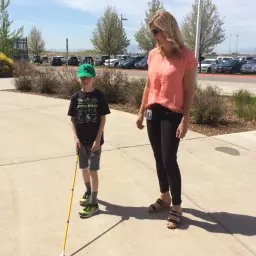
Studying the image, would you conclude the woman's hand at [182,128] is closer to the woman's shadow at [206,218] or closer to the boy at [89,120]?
the boy at [89,120]

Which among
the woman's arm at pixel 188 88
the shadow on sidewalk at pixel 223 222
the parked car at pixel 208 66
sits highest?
the parked car at pixel 208 66

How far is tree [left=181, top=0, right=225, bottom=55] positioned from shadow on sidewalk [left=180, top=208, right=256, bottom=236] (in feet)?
115

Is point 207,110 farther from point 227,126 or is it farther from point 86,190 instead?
point 86,190

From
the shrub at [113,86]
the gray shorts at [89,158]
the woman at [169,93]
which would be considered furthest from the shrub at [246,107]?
the gray shorts at [89,158]

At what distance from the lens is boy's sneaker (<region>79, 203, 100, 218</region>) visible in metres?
3.32

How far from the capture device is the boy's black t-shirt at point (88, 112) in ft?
10.6

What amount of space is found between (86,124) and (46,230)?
40.5 inches

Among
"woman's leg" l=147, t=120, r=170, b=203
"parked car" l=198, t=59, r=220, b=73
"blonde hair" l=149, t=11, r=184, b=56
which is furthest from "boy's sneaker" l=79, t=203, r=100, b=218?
"parked car" l=198, t=59, r=220, b=73

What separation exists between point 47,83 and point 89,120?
9132 millimetres

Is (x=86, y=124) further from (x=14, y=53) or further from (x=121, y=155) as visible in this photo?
(x=14, y=53)

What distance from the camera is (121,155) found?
16.9 ft

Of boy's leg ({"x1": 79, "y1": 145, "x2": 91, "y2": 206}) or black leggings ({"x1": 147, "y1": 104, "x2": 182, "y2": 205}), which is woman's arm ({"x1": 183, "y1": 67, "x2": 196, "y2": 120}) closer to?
black leggings ({"x1": 147, "y1": 104, "x2": 182, "y2": 205})

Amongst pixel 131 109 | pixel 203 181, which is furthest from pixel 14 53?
pixel 203 181

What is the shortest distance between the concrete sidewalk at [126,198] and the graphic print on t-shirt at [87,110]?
3.10ft
